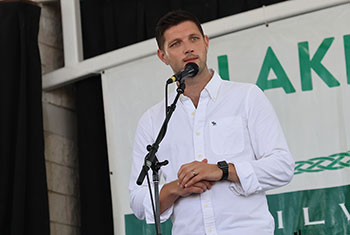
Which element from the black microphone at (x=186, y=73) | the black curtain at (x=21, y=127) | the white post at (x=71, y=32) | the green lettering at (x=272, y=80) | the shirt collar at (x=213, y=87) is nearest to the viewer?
the black microphone at (x=186, y=73)

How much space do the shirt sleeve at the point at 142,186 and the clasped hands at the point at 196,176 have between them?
6.3 inches

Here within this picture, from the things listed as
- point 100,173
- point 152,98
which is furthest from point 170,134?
point 100,173

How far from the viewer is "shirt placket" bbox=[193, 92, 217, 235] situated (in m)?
2.53

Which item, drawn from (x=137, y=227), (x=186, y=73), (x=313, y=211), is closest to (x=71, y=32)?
(x=137, y=227)

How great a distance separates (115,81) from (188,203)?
223cm

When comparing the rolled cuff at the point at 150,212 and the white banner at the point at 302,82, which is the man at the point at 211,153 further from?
the white banner at the point at 302,82

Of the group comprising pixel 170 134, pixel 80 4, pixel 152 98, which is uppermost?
pixel 80 4

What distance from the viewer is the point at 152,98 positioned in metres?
4.55

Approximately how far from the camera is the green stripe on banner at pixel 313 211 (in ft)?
12.7

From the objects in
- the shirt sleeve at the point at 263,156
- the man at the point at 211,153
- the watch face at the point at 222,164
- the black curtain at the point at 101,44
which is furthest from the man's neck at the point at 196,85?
the black curtain at the point at 101,44

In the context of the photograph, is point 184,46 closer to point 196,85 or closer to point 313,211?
point 196,85

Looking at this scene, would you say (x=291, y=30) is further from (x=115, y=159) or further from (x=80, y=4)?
(x=80, y=4)

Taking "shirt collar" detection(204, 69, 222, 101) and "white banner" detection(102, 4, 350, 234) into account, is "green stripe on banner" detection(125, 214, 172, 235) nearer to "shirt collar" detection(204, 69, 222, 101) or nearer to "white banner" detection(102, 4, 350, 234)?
"white banner" detection(102, 4, 350, 234)

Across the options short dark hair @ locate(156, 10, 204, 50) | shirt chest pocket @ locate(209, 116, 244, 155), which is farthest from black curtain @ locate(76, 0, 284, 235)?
shirt chest pocket @ locate(209, 116, 244, 155)
